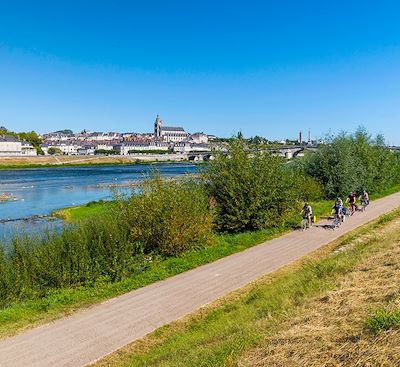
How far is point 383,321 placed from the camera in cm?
654

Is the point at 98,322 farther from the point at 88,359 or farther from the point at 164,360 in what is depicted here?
the point at 164,360

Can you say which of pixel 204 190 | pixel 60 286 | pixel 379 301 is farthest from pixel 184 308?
pixel 204 190

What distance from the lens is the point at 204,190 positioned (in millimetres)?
22812

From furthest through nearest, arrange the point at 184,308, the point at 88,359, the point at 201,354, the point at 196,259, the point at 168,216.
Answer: the point at 168,216 < the point at 196,259 < the point at 184,308 < the point at 88,359 < the point at 201,354

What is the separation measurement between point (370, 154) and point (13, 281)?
114ft

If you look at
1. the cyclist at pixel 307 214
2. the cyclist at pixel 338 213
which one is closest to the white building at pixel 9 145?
the cyclist at pixel 307 214

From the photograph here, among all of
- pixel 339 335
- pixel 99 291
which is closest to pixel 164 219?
pixel 99 291

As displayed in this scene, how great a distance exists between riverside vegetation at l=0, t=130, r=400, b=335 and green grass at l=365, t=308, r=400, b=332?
28.0 ft

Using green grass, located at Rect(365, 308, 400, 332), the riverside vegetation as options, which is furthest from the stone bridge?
green grass, located at Rect(365, 308, 400, 332)

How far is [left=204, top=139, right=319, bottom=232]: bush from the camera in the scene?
21859 mm

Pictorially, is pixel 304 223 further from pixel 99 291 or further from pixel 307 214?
Answer: pixel 99 291

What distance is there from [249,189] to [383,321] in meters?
15.6

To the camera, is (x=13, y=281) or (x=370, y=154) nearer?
(x=13, y=281)

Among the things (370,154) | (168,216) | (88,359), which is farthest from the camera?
(370,154)
